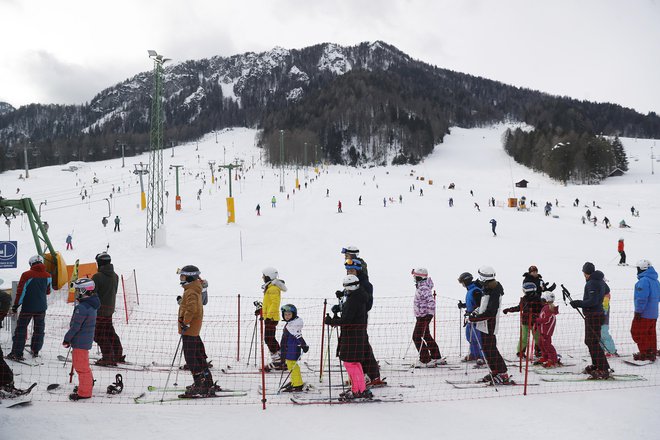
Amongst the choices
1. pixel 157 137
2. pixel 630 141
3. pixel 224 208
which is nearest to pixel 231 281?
pixel 157 137

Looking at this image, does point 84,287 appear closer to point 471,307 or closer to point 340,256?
point 471,307

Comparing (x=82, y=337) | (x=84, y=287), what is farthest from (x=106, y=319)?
(x=84, y=287)

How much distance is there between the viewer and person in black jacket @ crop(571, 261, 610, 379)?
646 centimetres

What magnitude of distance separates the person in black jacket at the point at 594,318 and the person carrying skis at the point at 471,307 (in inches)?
54.9

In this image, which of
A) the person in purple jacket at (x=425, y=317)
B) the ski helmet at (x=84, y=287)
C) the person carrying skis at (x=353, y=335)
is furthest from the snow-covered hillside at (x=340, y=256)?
the ski helmet at (x=84, y=287)

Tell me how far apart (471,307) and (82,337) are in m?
5.71

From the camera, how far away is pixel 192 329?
580 cm

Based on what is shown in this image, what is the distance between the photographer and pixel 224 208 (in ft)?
127

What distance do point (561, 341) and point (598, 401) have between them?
12.8 feet

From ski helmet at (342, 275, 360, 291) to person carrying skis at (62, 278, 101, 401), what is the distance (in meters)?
3.34

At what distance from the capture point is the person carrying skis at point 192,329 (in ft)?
18.7

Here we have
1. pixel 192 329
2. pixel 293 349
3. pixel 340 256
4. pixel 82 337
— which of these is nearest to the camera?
pixel 82 337

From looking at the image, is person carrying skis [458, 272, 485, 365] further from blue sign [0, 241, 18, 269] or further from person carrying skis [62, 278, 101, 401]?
blue sign [0, 241, 18, 269]

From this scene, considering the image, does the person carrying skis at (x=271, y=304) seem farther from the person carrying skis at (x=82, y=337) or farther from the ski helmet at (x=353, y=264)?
the person carrying skis at (x=82, y=337)
